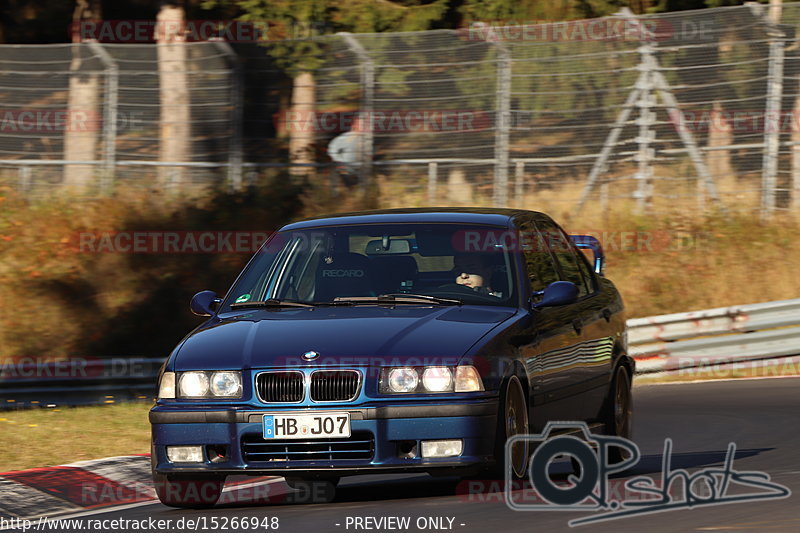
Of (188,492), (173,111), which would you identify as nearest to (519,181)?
(173,111)

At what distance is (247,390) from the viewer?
8.43 m

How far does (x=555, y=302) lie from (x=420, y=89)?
14.3m

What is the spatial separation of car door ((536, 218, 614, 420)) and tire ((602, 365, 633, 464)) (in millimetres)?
195

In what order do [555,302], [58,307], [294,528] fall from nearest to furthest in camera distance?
[294,528], [555,302], [58,307]

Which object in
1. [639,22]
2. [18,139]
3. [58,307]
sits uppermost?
[639,22]

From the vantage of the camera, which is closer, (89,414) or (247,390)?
(247,390)

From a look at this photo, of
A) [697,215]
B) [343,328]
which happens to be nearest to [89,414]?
[343,328]

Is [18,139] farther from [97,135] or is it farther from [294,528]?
[294,528]

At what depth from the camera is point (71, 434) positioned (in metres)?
13.0

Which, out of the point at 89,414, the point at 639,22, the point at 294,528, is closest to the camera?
the point at 294,528

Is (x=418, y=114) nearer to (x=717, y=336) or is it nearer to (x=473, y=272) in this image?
(x=717, y=336)

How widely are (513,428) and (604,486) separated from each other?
88cm

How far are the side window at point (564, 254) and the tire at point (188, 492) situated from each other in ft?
8.87

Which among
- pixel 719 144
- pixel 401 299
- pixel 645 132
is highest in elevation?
pixel 401 299
